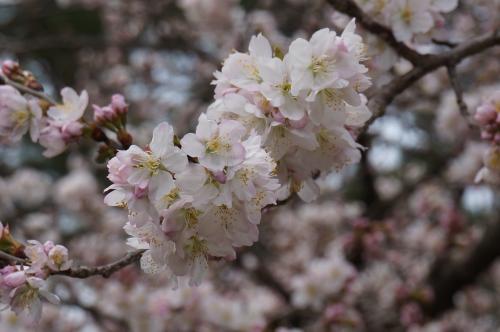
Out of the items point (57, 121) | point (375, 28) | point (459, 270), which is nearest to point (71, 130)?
point (57, 121)

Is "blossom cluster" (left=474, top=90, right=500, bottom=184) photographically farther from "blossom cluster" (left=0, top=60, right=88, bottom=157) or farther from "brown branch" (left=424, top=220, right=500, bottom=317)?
"brown branch" (left=424, top=220, right=500, bottom=317)

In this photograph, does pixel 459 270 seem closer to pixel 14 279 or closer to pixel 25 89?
pixel 25 89

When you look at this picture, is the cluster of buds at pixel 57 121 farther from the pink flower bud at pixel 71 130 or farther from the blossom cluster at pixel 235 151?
the blossom cluster at pixel 235 151

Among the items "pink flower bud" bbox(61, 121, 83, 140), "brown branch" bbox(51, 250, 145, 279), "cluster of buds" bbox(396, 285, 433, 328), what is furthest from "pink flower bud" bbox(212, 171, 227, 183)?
"cluster of buds" bbox(396, 285, 433, 328)

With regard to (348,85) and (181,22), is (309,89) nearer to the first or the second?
(348,85)

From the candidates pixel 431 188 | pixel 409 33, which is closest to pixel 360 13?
pixel 409 33

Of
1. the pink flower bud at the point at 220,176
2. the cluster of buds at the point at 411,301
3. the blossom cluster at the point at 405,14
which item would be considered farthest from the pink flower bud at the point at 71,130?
the cluster of buds at the point at 411,301
